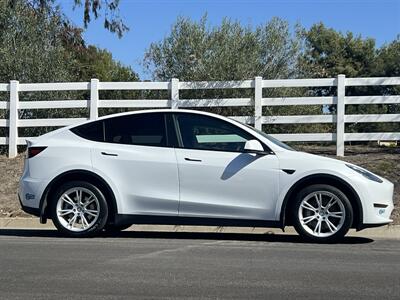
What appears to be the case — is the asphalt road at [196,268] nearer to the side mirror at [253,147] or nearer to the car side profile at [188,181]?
the car side profile at [188,181]

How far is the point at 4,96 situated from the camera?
16.9 m

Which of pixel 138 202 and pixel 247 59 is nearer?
pixel 138 202

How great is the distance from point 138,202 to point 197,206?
2.55ft

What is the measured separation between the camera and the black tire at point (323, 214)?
8.33m

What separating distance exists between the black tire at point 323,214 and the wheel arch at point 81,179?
236 cm

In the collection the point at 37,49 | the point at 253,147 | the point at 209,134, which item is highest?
Answer: the point at 37,49

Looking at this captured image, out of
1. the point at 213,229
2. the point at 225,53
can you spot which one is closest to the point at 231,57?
the point at 225,53

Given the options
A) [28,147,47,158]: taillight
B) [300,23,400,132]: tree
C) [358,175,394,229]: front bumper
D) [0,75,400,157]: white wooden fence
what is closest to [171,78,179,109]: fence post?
[0,75,400,157]: white wooden fence

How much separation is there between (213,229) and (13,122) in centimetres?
666

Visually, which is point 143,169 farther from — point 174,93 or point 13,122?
point 13,122

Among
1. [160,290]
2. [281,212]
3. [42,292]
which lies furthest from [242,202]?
[42,292]

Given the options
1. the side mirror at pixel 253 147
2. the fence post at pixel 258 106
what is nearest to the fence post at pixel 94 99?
the fence post at pixel 258 106

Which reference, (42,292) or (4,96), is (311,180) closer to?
(42,292)

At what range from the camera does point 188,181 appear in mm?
8570
